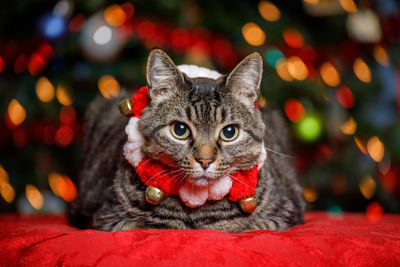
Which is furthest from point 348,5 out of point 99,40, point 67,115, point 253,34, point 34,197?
point 34,197

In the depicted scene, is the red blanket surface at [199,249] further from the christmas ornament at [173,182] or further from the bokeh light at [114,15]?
the bokeh light at [114,15]

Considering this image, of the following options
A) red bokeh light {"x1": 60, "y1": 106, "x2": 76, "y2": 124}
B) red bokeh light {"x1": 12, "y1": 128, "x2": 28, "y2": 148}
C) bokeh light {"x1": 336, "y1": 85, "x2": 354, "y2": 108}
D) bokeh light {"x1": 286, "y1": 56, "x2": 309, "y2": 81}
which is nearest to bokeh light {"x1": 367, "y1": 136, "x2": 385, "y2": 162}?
bokeh light {"x1": 336, "y1": 85, "x2": 354, "y2": 108}

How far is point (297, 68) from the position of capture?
218 centimetres

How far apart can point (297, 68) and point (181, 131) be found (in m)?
1.26

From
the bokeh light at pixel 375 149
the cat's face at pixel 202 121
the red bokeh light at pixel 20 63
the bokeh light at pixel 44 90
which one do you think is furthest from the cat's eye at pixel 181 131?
the bokeh light at pixel 375 149

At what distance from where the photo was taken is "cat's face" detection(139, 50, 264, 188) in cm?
→ 110

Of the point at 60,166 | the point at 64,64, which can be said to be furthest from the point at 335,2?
the point at 60,166

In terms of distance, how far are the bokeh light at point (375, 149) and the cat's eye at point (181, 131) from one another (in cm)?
153

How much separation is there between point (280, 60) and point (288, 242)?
54.7 inches

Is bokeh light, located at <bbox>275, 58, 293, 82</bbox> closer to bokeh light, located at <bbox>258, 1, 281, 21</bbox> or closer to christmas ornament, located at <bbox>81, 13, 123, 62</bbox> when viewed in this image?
bokeh light, located at <bbox>258, 1, 281, 21</bbox>

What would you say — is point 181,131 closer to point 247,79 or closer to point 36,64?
point 247,79

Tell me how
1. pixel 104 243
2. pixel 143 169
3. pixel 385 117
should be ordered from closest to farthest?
1. pixel 104 243
2. pixel 143 169
3. pixel 385 117

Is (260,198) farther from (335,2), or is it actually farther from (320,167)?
(335,2)

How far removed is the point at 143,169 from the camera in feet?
3.82
